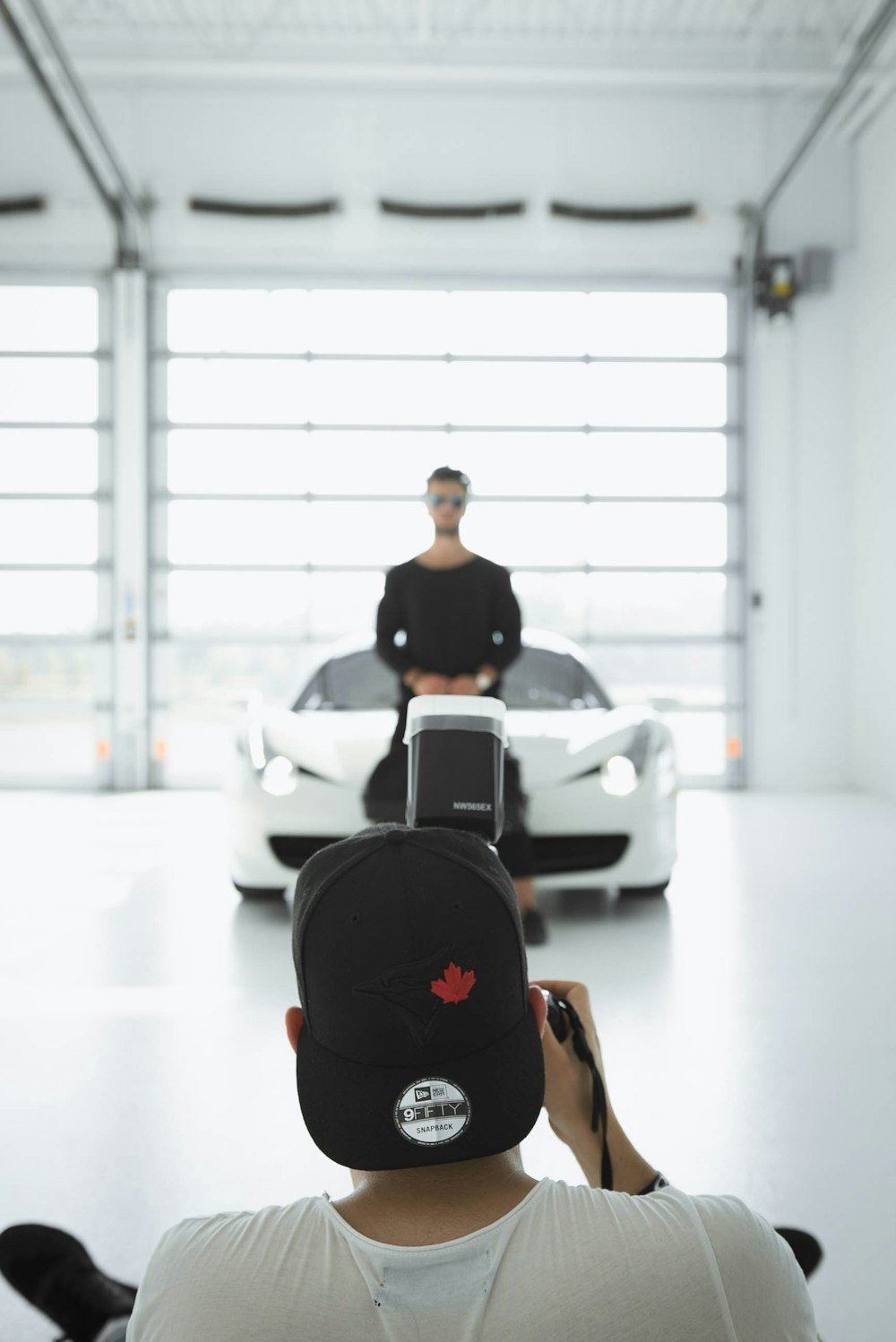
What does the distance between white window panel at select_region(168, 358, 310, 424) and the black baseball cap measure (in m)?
9.09

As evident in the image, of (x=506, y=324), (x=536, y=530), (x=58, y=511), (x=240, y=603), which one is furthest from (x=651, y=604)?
(x=58, y=511)

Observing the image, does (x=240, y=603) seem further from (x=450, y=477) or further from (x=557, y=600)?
(x=450, y=477)

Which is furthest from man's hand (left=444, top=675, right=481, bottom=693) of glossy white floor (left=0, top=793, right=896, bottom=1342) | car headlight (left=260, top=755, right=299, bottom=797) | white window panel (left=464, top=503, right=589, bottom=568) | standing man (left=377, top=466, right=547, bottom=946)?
white window panel (left=464, top=503, right=589, bottom=568)

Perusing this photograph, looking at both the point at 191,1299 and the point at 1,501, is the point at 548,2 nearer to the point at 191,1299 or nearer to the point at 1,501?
the point at 1,501

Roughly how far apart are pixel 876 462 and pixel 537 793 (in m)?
6.55

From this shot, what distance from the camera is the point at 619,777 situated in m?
4.14

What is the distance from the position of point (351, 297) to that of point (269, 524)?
2.14 m

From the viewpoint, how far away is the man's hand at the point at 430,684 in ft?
12.2

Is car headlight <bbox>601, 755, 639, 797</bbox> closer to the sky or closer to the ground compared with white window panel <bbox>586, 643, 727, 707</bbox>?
closer to the ground

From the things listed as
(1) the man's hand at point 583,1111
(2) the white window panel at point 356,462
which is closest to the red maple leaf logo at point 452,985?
(1) the man's hand at point 583,1111

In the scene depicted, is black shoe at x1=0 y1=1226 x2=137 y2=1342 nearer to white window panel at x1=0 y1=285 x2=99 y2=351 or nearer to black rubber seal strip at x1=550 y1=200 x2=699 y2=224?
white window panel at x1=0 y1=285 x2=99 y2=351

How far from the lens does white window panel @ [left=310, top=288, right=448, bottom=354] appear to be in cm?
959

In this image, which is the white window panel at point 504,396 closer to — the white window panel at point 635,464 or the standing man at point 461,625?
the white window panel at point 635,464

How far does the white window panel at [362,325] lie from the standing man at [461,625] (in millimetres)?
6189
